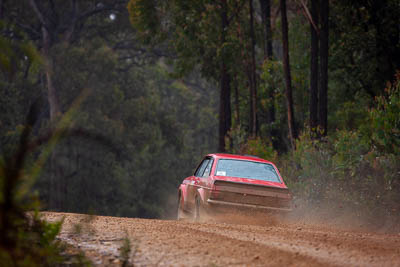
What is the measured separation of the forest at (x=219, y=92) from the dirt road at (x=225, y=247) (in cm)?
113

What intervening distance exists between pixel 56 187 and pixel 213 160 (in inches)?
999

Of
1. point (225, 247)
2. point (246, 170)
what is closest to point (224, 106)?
point (246, 170)

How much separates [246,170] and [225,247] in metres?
5.72

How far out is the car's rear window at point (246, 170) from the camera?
41.7 feet

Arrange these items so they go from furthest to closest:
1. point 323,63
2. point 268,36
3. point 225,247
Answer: point 268,36 → point 323,63 → point 225,247

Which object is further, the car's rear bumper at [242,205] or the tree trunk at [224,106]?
the tree trunk at [224,106]

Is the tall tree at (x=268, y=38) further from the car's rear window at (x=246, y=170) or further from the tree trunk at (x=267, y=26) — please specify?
the car's rear window at (x=246, y=170)

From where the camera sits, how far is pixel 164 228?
A: 9.58 metres

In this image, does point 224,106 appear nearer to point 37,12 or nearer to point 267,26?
point 267,26

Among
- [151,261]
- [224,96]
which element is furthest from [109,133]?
[151,261]

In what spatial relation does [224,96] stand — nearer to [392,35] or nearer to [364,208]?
[392,35]

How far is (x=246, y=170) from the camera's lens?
510 inches

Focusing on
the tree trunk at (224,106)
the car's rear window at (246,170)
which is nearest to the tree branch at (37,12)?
the tree trunk at (224,106)

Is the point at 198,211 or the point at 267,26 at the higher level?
the point at 267,26
